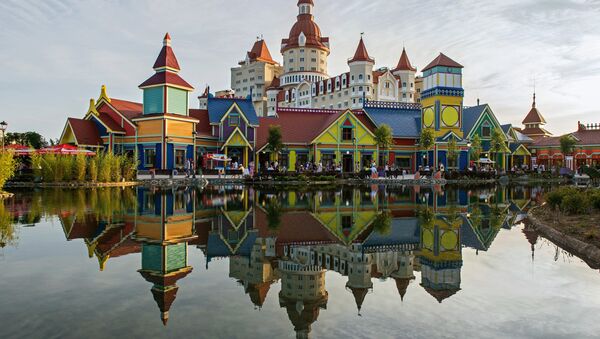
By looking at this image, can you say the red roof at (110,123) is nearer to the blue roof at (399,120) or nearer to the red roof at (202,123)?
the red roof at (202,123)

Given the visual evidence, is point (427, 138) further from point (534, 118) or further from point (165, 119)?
point (534, 118)

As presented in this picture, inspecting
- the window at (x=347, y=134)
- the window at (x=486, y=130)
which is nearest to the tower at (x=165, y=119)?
the window at (x=347, y=134)

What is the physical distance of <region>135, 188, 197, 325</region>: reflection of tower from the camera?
289 inches

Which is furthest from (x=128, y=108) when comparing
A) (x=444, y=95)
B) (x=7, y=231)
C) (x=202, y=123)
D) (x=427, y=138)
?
(x=7, y=231)

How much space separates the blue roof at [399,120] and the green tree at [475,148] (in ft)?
18.7

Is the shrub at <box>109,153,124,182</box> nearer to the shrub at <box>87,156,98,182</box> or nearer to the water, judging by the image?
the shrub at <box>87,156,98,182</box>

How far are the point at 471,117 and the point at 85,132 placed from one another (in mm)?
40724

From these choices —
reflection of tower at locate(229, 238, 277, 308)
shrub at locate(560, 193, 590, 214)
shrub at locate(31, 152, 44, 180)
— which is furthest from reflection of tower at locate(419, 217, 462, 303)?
shrub at locate(31, 152, 44, 180)

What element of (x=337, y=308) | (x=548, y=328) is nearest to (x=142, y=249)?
(x=337, y=308)

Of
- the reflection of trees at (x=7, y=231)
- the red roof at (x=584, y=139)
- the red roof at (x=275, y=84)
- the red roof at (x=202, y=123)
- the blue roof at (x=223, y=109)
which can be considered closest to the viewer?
the reflection of trees at (x=7, y=231)

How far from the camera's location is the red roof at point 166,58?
130 ft

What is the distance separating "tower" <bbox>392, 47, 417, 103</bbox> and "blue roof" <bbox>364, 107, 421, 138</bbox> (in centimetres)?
4471

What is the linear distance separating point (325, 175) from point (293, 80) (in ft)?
232

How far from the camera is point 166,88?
38.4 metres
